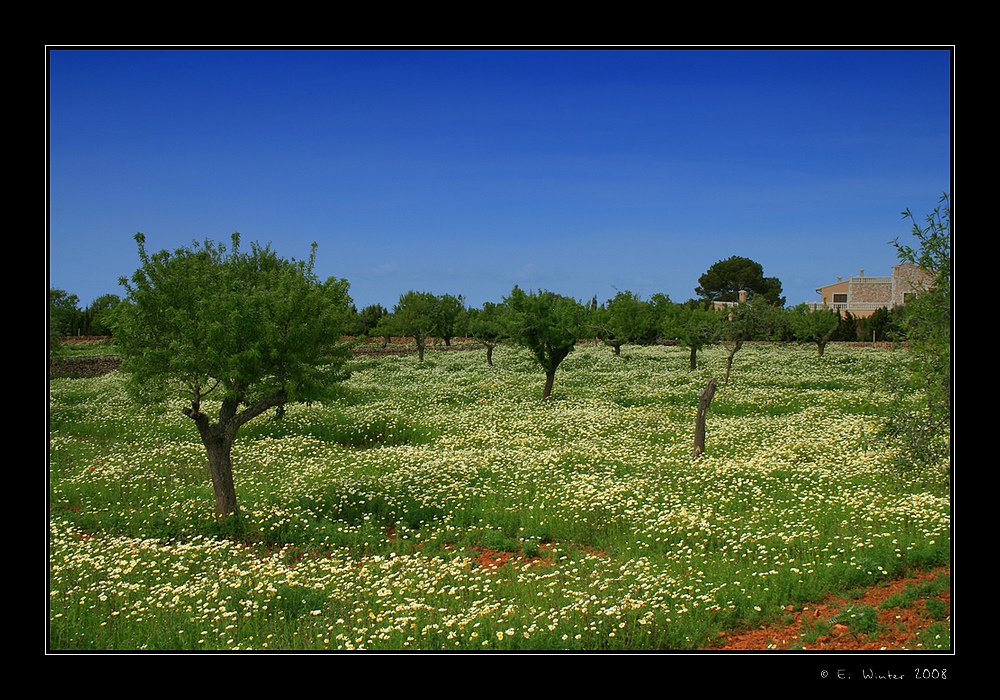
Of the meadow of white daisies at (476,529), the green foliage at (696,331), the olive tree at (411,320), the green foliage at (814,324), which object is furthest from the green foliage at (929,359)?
the green foliage at (814,324)

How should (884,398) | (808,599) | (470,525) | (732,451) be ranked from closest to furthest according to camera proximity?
1. (808,599)
2. (470,525)
3. (732,451)
4. (884,398)

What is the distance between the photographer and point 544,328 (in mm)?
33375

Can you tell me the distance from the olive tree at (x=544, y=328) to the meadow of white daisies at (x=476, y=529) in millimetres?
7114

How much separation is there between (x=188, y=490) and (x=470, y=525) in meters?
8.02

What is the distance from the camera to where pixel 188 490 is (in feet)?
56.3

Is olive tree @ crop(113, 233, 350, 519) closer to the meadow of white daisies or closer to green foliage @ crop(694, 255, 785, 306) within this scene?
the meadow of white daisies

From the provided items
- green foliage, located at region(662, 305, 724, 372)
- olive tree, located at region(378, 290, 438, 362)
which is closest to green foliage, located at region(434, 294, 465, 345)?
olive tree, located at region(378, 290, 438, 362)

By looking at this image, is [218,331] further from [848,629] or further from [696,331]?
[696,331]

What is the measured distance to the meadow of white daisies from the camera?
9297mm

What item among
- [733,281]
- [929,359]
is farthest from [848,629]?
[733,281]

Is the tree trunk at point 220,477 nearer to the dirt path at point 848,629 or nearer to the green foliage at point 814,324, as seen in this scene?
the dirt path at point 848,629

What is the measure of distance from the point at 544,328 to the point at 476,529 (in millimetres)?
20419
